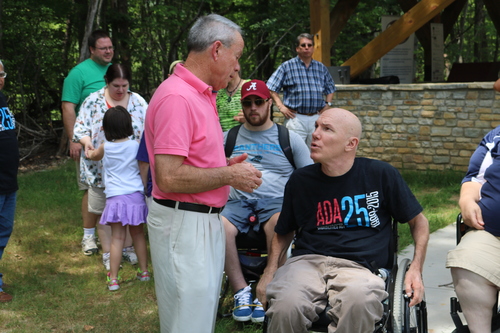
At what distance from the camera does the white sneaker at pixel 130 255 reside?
525 cm

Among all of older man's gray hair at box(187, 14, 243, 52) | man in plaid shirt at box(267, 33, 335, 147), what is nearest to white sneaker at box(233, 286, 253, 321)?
older man's gray hair at box(187, 14, 243, 52)

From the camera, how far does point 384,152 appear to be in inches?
391

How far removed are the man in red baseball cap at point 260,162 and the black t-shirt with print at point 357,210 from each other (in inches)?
32.4

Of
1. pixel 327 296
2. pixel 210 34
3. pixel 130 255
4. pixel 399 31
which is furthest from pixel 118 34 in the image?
pixel 327 296

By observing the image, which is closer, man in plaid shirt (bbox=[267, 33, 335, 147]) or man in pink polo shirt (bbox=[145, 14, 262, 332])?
man in pink polo shirt (bbox=[145, 14, 262, 332])

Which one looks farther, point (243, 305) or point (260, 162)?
point (260, 162)

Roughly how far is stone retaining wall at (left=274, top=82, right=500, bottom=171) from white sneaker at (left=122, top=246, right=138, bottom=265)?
5.63m

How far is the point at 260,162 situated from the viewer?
160 inches

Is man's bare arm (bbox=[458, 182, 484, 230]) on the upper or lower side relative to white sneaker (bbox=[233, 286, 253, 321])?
upper

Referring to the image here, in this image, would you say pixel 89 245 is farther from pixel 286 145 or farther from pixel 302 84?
pixel 302 84

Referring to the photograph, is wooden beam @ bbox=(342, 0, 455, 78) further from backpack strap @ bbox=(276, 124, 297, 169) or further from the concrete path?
backpack strap @ bbox=(276, 124, 297, 169)

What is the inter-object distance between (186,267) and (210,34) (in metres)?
0.98

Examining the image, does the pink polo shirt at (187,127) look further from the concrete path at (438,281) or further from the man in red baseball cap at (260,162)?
the concrete path at (438,281)

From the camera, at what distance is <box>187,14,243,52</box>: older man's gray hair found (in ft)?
7.89
